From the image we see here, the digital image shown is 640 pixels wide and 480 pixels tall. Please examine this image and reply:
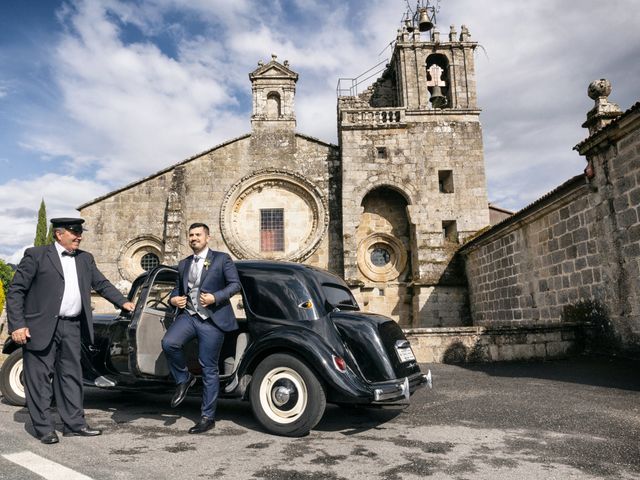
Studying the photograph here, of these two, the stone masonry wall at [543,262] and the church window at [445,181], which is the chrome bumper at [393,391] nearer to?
the stone masonry wall at [543,262]

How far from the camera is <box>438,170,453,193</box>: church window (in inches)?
692

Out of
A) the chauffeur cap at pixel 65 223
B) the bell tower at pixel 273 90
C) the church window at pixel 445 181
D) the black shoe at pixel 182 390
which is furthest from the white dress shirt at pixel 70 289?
the bell tower at pixel 273 90

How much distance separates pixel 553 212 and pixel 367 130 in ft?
30.4

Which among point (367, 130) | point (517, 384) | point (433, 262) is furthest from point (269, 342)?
point (367, 130)

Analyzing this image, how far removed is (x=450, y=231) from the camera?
17.5 m

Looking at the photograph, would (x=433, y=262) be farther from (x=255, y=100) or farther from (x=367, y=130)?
(x=255, y=100)

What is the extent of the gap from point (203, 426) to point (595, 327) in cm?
735

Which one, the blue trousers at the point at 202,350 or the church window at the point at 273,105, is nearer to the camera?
the blue trousers at the point at 202,350

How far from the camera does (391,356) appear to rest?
4.03 metres

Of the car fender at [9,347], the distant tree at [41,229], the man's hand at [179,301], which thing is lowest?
the car fender at [9,347]

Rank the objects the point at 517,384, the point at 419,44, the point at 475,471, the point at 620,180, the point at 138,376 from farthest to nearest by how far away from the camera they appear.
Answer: the point at 419,44 → the point at 620,180 → the point at 517,384 → the point at 138,376 → the point at 475,471

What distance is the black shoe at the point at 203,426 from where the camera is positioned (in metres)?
3.92

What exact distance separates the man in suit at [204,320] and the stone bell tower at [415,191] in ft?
40.1

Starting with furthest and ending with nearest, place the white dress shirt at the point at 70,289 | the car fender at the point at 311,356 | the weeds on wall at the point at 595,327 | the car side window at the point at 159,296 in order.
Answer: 1. the weeds on wall at the point at 595,327
2. the car side window at the point at 159,296
3. the white dress shirt at the point at 70,289
4. the car fender at the point at 311,356
